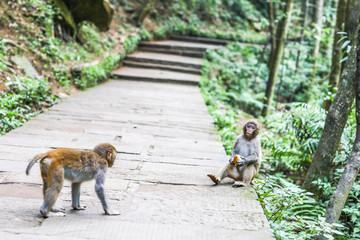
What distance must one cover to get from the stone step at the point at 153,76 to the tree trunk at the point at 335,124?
300 inches

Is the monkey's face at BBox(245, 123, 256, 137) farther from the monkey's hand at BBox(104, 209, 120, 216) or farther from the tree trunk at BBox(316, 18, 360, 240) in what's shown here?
the monkey's hand at BBox(104, 209, 120, 216)

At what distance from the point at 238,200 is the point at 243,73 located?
41.5ft

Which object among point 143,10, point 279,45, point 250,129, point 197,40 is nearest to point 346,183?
point 250,129

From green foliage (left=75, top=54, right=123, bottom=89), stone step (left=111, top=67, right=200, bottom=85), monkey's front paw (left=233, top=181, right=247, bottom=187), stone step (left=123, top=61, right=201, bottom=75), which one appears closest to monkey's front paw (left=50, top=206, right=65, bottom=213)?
monkey's front paw (left=233, top=181, right=247, bottom=187)

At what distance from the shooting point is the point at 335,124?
17.2 feet

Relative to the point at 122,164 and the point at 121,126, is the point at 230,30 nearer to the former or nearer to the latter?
the point at 121,126

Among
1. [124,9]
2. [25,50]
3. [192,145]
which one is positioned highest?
[124,9]

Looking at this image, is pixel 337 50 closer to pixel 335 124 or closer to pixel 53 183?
pixel 335 124

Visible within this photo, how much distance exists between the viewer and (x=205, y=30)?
1984 centimetres

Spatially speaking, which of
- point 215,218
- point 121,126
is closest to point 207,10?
point 121,126

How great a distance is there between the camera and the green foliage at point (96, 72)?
10273 mm

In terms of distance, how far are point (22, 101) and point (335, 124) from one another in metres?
5.93

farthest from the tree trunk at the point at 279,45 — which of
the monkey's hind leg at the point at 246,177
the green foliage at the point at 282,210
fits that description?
the monkey's hind leg at the point at 246,177

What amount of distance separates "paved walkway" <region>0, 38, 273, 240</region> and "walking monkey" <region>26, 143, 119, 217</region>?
0.20m
